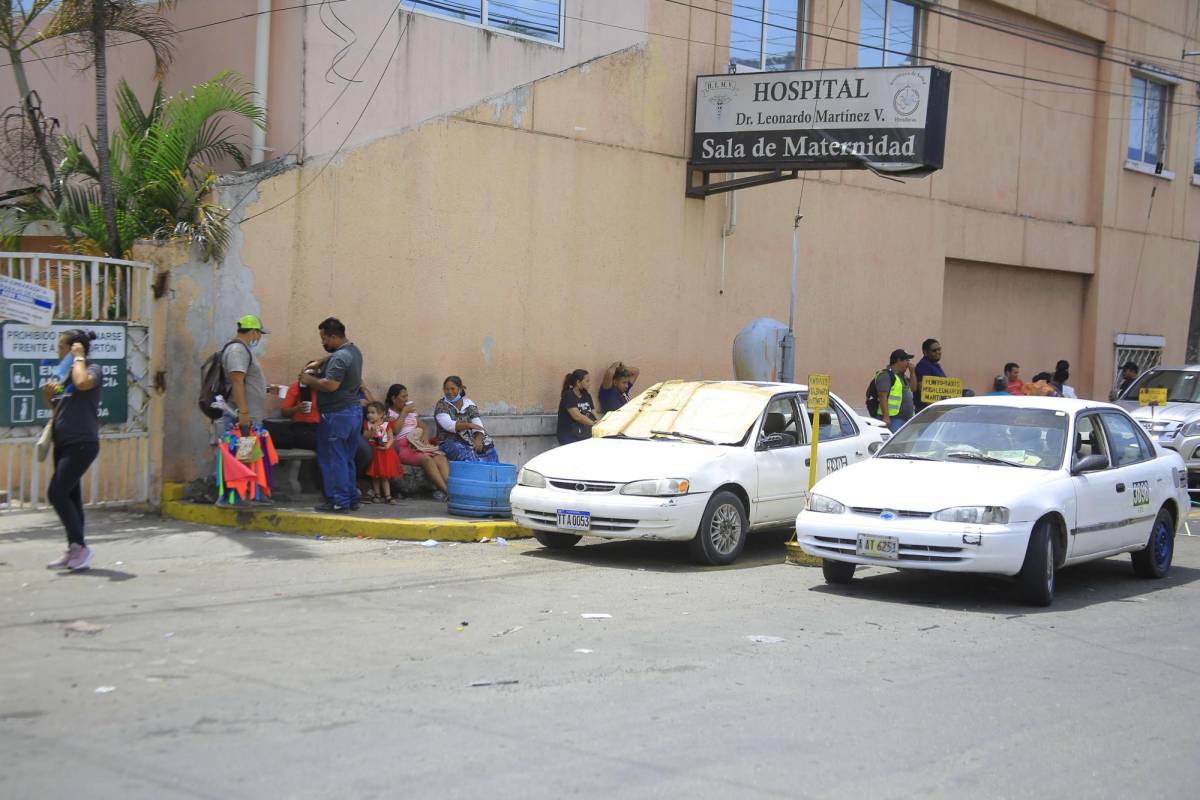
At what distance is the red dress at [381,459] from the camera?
12914mm

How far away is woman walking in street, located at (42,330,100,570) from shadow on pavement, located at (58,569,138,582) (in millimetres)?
47

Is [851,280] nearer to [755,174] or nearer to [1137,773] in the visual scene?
[755,174]

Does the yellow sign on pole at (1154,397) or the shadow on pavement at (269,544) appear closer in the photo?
the shadow on pavement at (269,544)

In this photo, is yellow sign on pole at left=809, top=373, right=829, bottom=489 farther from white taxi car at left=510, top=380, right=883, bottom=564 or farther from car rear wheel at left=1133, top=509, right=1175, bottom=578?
car rear wheel at left=1133, top=509, right=1175, bottom=578

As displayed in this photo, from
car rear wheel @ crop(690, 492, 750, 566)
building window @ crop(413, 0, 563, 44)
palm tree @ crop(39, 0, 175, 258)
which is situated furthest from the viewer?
building window @ crop(413, 0, 563, 44)

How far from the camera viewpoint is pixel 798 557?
11.1 meters

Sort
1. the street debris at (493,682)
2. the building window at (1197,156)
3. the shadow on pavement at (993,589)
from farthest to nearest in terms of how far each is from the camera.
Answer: the building window at (1197,156) < the shadow on pavement at (993,589) < the street debris at (493,682)

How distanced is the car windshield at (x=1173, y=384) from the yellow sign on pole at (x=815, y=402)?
981 cm

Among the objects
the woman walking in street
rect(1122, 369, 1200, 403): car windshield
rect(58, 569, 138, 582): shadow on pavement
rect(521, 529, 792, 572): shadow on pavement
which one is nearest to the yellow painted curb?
rect(521, 529, 792, 572): shadow on pavement

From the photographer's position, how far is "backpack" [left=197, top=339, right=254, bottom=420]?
1152 centimetres

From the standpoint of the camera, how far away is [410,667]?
6.86 meters

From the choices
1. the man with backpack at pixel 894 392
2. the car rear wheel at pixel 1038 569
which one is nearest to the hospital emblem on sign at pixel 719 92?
the man with backpack at pixel 894 392

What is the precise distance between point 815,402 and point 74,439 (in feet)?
19.5

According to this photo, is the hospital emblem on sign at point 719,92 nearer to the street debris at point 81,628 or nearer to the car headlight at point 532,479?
the car headlight at point 532,479
